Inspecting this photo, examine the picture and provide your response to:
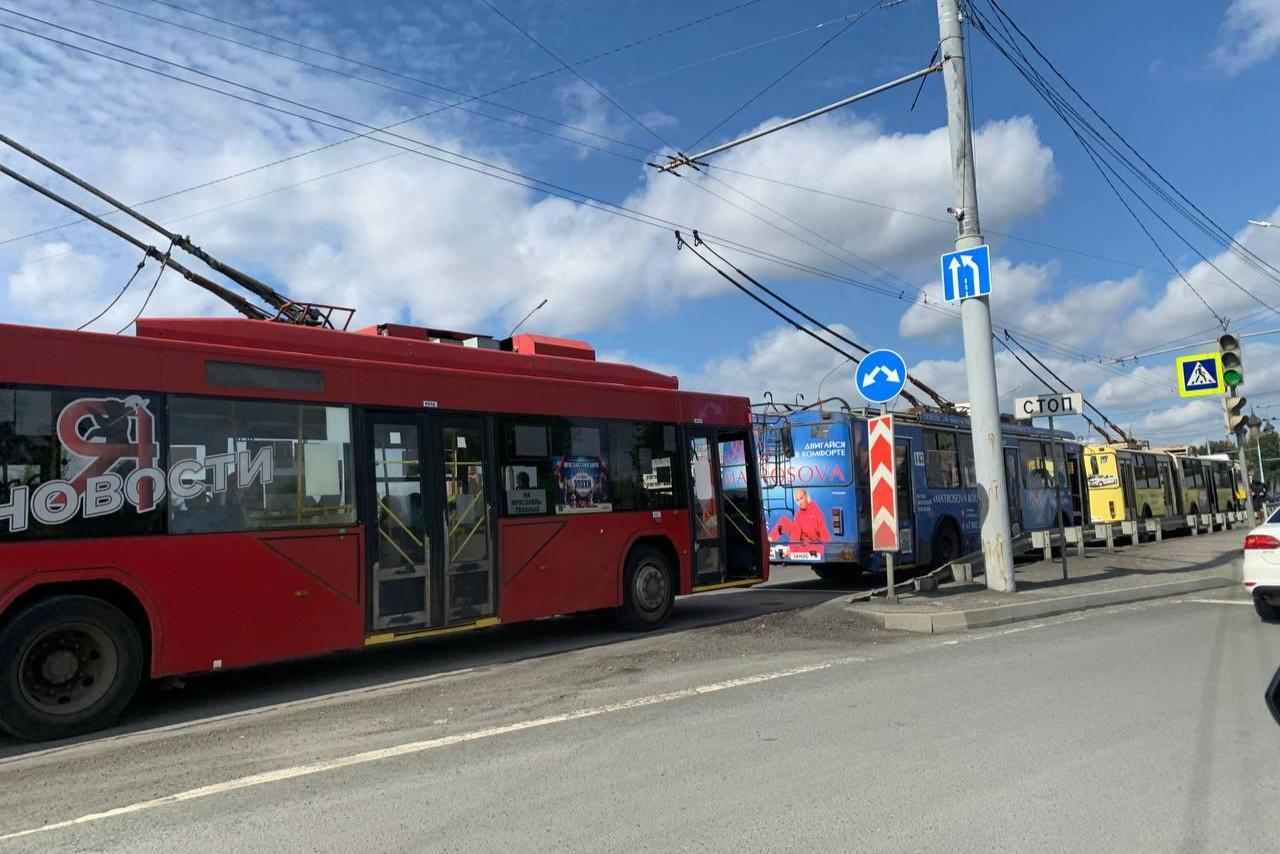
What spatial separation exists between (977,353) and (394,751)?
10057mm

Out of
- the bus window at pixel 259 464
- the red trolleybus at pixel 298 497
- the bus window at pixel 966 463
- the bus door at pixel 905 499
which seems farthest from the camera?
the bus window at pixel 966 463

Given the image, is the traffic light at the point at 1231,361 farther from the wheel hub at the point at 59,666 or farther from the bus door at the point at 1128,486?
the wheel hub at the point at 59,666

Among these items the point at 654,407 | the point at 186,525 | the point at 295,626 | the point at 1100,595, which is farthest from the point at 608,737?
the point at 1100,595

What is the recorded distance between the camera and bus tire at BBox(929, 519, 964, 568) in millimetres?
16734

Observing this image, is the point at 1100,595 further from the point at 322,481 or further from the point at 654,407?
the point at 322,481

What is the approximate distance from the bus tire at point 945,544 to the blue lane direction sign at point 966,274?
5576 mm

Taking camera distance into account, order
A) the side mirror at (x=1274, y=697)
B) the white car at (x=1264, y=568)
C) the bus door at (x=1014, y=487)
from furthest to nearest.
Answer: the bus door at (x=1014, y=487) < the white car at (x=1264, y=568) < the side mirror at (x=1274, y=697)

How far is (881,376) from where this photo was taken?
11797mm

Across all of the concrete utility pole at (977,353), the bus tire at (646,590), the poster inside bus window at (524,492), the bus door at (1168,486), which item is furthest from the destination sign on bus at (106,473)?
the bus door at (1168,486)

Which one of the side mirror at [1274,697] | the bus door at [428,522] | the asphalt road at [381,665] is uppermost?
the bus door at [428,522]

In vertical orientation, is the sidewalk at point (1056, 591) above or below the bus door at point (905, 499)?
below

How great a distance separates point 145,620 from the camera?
6.98 meters

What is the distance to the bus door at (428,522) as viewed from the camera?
27.3 feet

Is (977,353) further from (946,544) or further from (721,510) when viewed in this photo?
(946,544)
